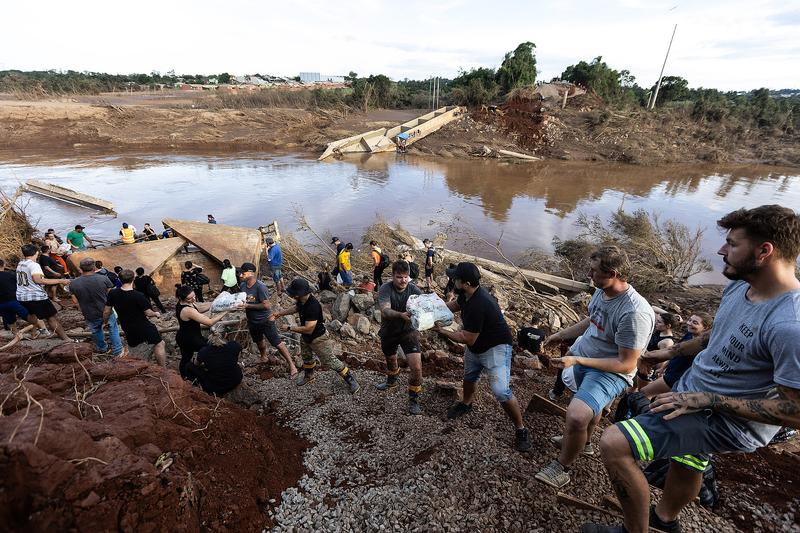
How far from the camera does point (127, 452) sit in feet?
7.75

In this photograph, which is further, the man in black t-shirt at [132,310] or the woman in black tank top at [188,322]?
the man in black t-shirt at [132,310]

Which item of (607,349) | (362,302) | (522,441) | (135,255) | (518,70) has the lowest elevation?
(362,302)

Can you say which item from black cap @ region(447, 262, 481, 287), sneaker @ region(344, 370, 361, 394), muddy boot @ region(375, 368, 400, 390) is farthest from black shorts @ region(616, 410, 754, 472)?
sneaker @ region(344, 370, 361, 394)

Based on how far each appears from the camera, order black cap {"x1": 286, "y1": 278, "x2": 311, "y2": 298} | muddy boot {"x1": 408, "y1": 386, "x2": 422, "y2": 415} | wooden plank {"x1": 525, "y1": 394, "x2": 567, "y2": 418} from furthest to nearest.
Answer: black cap {"x1": 286, "y1": 278, "x2": 311, "y2": 298} → muddy boot {"x1": 408, "y1": 386, "x2": 422, "y2": 415} → wooden plank {"x1": 525, "y1": 394, "x2": 567, "y2": 418}

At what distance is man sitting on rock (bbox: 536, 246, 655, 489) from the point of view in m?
2.71

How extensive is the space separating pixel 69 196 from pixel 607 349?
20.5 m

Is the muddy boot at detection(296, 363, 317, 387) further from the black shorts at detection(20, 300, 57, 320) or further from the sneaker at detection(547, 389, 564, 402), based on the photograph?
the black shorts at detection(20, 300, 57, 320)

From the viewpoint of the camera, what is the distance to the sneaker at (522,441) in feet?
11.2

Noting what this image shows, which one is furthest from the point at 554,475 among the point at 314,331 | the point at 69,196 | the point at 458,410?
the point at 69,196

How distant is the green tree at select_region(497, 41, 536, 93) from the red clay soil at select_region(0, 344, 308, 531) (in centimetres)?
4036

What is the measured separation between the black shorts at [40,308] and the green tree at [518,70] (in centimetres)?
3952

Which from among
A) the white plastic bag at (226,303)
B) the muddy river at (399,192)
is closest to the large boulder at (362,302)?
the white plastic bag at (226,303)

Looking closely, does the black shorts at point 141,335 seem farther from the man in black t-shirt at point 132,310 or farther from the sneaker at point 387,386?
the sneaker at point 387,386

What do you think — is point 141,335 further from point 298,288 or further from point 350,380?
point 350,380
